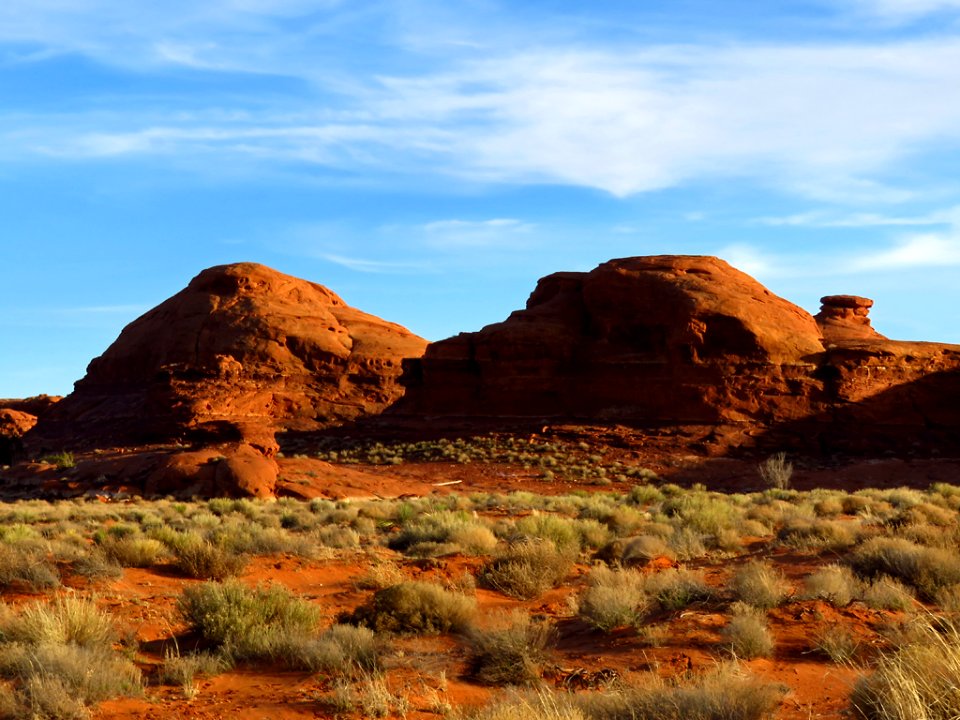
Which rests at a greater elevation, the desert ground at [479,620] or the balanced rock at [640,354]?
the balanced rock at [640,354]

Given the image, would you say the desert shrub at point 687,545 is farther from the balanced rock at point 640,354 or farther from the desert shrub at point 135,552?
the balanced rock at point 640,354

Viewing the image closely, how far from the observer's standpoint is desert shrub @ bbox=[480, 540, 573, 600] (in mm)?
10523

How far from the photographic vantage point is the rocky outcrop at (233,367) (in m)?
48.0

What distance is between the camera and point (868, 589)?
9.10m

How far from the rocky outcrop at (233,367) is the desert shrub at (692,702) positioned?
123ft

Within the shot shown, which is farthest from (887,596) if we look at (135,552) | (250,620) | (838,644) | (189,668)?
Result: (135,552)

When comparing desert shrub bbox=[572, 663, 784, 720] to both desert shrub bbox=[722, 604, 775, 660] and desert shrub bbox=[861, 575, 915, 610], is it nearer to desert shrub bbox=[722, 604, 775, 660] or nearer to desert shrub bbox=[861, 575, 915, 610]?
desert shrub bbox=[722, 604, 775, 660]

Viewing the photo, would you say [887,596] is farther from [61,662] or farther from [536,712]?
[61,662]

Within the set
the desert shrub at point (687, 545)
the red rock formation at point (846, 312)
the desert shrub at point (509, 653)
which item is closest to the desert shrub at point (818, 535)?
the desert shrub at point (687, 545)

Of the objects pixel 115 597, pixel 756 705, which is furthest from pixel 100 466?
pixel 756 705

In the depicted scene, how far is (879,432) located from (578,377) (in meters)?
12.8

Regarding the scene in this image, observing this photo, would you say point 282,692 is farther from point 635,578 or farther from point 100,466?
point 100,466

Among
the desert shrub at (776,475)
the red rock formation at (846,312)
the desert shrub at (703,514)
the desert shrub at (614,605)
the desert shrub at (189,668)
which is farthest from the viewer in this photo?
the red rock formation at (846,312)

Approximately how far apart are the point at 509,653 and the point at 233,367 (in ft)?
147
